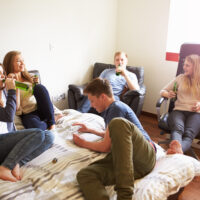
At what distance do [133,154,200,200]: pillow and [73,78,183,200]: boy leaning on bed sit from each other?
68 millimetres

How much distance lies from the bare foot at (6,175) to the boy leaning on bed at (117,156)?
0.41 m

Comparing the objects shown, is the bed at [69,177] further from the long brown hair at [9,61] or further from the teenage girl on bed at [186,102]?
the long brown hair at [9,61]

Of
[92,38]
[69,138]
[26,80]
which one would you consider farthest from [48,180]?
[92,38]

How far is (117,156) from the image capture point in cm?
112

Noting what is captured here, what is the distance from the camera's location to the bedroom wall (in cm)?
224

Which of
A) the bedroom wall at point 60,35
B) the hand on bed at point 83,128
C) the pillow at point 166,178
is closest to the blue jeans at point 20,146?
the hand on bed at point 83,128

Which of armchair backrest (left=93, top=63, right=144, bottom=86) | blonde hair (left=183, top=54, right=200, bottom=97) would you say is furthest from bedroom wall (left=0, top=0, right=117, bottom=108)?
blonde hair (left=183, top=54, right=200, bottom=97)

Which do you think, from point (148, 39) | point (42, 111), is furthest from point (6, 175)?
point (148, 39)

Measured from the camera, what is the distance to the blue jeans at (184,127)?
6.11 feet

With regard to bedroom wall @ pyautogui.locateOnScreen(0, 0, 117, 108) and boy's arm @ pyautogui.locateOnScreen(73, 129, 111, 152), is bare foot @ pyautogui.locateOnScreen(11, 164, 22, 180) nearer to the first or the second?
boy's arm @ pyautogui.locateOnScreen(73, 129, 111, 152)

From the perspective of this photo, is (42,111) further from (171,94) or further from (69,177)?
(171,94)

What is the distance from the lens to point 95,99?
58.8 inches

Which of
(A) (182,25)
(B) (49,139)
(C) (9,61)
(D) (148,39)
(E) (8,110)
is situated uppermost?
(A) (182,25)

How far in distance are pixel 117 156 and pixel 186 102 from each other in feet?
4.40
